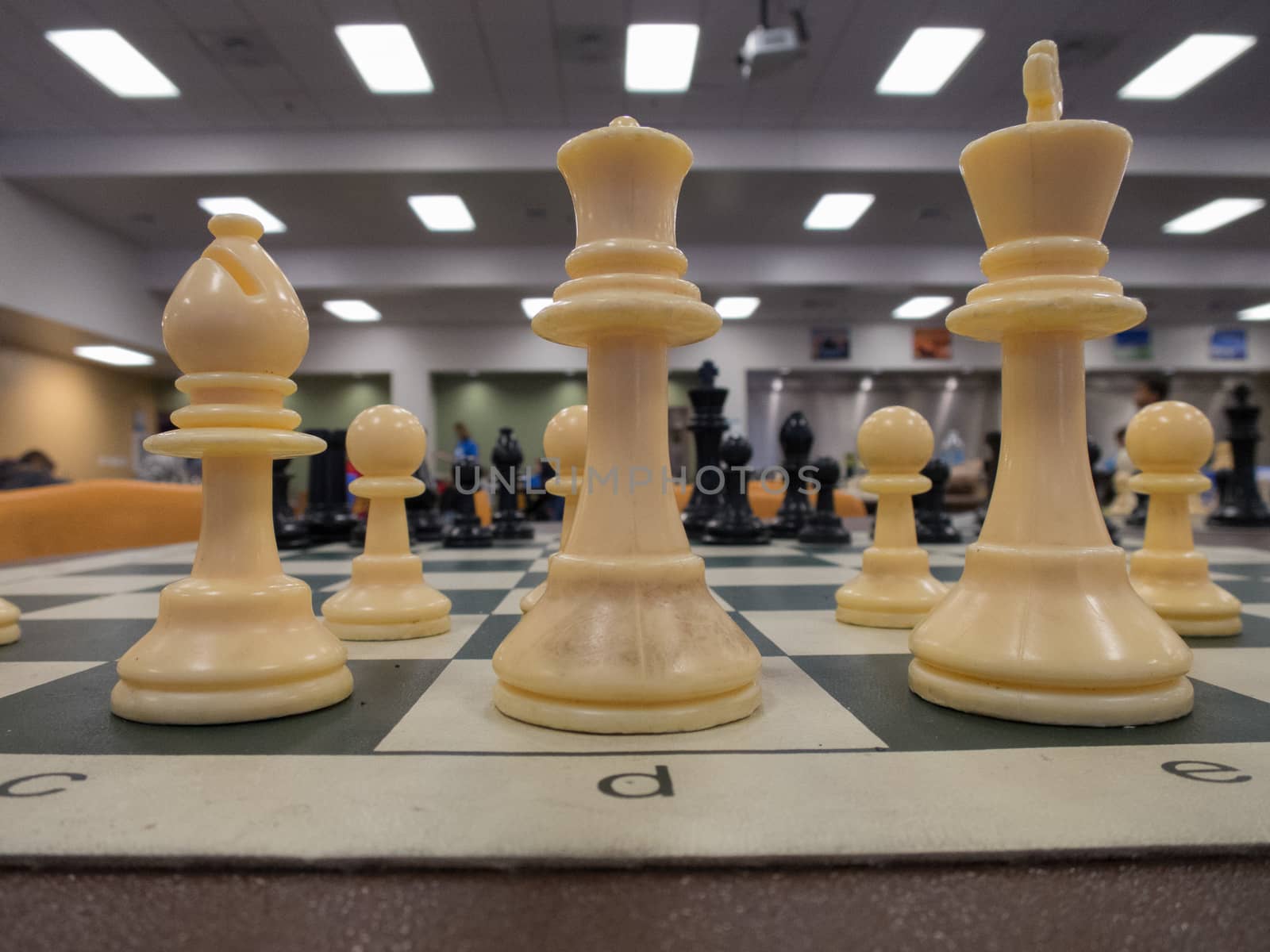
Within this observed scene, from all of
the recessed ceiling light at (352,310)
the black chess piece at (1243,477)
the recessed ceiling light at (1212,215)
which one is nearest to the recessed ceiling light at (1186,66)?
the recessed ceiling light at (1212,215)

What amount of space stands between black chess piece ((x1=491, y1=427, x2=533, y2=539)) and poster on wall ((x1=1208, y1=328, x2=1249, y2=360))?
1168 centimetres

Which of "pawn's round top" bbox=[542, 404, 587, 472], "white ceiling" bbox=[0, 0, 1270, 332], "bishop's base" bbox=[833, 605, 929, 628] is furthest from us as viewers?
"white ceiling" bbox=[0, 0, 1270, 332]

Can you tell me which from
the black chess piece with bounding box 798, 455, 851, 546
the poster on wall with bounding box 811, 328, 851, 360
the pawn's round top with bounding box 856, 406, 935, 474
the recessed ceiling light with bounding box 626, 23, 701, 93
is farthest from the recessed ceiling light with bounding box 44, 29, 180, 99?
the poster on wall with bounding box 811, 328, 851, 360

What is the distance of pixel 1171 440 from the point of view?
114cm

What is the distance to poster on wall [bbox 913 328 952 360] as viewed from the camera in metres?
10.5

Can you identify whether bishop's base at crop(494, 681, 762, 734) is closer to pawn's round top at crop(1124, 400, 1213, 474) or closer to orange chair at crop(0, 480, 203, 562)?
pawn's round top at crop(1124, 400, 1213, 474)

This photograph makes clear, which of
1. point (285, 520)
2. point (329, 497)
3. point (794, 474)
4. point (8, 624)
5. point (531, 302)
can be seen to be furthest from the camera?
A: point (531, 302)

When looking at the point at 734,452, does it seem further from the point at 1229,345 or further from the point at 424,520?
the point at 1229,345

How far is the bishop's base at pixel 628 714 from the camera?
2.11ft

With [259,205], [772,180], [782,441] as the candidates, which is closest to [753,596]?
[782,441]

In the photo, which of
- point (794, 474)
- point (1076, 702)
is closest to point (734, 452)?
point (794, 474)

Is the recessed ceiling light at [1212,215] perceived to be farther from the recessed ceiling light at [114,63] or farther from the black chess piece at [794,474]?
the recessed ceiling light at [114,63]

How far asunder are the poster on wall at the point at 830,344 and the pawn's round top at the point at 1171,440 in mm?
9648

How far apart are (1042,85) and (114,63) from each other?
6188 millimetres
